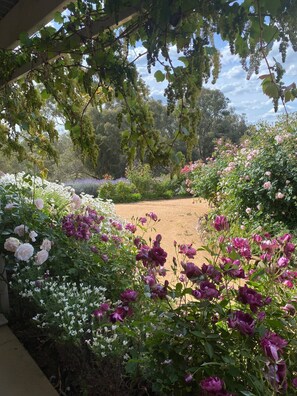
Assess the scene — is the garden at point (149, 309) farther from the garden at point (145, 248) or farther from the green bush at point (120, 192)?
the green bush at point (120, 192)

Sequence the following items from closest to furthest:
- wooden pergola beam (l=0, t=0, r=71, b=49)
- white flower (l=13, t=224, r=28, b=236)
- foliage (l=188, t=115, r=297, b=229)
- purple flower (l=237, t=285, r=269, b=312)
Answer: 1. purple flower (l=237, t=285, r=269, b=312)
2. wooden pergola beam (l=0, t=0, r=71, b=49)
3. white flower (l=13, t=224, r=28, b=236)
4. foliage (l=188, t=115, r=297, b=229)

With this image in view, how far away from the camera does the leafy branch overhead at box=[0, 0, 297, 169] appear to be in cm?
82

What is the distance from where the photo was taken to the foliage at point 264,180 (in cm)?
415

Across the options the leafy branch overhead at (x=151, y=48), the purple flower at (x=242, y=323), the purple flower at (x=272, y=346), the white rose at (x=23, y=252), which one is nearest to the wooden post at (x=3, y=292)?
the white rose at (x=23, y=252)

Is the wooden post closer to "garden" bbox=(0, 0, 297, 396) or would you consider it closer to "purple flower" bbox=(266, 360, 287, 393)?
"garden" bbox=(0, 0, 297, 396)

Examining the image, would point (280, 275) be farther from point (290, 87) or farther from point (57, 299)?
point (57, 299)

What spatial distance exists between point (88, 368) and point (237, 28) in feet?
4.34

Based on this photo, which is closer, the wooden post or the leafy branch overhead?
the leafy branch overhead

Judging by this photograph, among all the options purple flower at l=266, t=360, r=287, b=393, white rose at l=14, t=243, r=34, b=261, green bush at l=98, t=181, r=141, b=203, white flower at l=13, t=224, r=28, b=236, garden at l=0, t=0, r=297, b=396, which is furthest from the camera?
green bush at l=98, t=181, r=141, b=203

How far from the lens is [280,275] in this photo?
1.36 meters

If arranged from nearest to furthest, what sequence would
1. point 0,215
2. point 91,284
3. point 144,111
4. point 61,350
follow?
point 144,111 < point 61,350 < point 91,284 < point 0,215

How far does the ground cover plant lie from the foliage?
2.38 meters

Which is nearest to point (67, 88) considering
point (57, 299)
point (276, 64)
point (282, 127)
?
point (57, 299)

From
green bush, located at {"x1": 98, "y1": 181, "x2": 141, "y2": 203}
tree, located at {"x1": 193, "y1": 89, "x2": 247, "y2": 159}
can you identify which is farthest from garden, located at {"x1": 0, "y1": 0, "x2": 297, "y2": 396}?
tree, located at {"x1": 193, "y1": 89, "x2": 247, "y2": 159}
